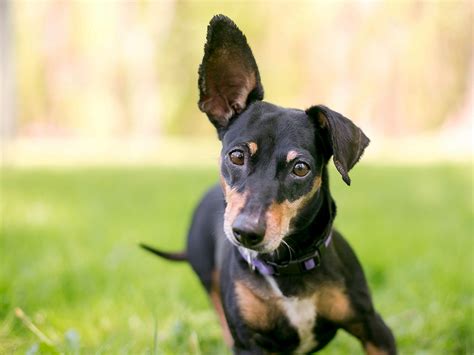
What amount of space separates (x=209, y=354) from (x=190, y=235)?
2.72ft

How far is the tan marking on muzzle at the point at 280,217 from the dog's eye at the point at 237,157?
0.90 feet

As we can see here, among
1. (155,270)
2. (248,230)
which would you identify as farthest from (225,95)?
(155,270)

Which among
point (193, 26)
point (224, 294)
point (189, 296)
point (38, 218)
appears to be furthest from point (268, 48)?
point (224, 294)

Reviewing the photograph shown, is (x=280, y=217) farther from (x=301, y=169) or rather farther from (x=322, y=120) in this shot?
(x=322, y=120)

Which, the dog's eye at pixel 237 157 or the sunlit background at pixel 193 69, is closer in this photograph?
the dog's eye at pixel 237 157

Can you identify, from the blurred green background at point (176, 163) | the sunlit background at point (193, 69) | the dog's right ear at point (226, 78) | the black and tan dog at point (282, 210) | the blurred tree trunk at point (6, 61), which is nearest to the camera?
the black and tan dog at point (282, 210)

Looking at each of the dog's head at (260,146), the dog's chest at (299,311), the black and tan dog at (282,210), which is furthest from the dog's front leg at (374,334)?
the dog's head at (260,146)

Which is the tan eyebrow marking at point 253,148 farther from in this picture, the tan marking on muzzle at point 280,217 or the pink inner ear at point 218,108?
the pink inner ear at point 218,108

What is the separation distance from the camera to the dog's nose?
2.61m

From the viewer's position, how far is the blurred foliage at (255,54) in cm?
1549

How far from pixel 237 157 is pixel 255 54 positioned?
2042 centimetres

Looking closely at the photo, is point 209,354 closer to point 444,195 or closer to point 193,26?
point 444,195

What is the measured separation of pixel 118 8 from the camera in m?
27.5

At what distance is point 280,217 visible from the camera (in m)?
2.79
